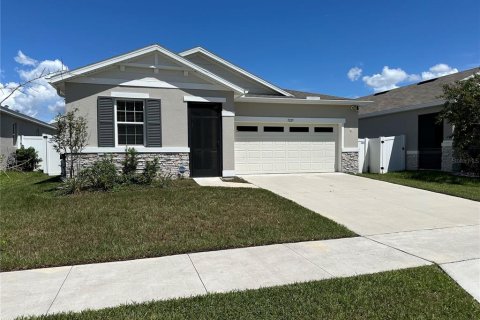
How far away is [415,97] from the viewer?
18547 millimetres

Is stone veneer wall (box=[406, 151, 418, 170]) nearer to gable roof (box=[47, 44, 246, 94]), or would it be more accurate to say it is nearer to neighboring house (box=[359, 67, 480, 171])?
neighboring house (box=[359, 67, 480, 171])

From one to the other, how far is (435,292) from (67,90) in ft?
37.4

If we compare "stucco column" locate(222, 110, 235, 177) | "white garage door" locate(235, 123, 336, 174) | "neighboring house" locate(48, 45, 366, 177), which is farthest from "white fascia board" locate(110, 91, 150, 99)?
"white garage door" locate(235, 123, 336, 174)

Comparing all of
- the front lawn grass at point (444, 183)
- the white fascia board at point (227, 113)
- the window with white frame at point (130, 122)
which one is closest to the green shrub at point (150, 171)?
the window with white frame at point (130, 122)

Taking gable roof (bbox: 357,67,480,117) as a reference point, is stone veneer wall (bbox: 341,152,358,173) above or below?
below

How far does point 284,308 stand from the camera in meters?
3.45

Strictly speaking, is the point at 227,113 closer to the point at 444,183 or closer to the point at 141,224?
the point at 141,224

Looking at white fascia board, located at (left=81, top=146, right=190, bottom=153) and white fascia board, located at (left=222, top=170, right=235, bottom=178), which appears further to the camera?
white fascia board, located at (left=222, top=170, right=235, bottom=178)

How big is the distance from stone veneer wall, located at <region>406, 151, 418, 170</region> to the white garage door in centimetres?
506

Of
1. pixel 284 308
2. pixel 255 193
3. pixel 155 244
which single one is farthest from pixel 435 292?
pixel 255 193

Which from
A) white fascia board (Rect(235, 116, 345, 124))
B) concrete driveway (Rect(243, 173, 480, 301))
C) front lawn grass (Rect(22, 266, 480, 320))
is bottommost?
front lawn grass (Rect(22, 266, 480, 320))

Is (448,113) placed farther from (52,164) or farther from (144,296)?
(52,164)

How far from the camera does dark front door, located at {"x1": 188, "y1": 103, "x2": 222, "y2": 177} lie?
12.4m

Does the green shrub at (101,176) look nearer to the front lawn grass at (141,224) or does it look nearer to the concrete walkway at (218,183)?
the front lawn grass at (141,224)
